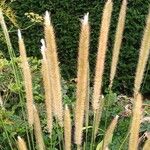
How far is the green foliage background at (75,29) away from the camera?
6699 mm

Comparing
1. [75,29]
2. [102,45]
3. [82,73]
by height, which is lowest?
[82,73]

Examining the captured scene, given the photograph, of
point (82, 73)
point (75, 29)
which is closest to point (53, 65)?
point (82, 73)

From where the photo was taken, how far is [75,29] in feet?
22.1

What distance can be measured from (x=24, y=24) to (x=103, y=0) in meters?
1.04

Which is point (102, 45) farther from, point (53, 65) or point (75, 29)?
point (75, 29)

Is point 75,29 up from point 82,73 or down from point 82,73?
up

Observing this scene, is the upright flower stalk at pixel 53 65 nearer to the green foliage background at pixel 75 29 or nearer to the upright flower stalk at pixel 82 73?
the upright flower stalk at pixel 82 73

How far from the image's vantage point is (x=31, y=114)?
236 centimetres

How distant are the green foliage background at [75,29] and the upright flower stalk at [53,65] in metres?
4.53

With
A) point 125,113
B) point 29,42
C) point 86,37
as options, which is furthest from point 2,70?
point 86,37

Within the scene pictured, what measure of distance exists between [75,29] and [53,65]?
184 inches

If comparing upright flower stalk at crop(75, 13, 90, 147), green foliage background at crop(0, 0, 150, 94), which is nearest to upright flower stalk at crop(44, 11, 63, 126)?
upright flower stalk at crop(75, 13, 90, 147)

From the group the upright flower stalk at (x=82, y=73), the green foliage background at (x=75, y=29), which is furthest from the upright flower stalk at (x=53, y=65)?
the green foliage background at (x=75, y=29)

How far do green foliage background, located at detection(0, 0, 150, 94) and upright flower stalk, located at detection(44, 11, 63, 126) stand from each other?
4.53 m
